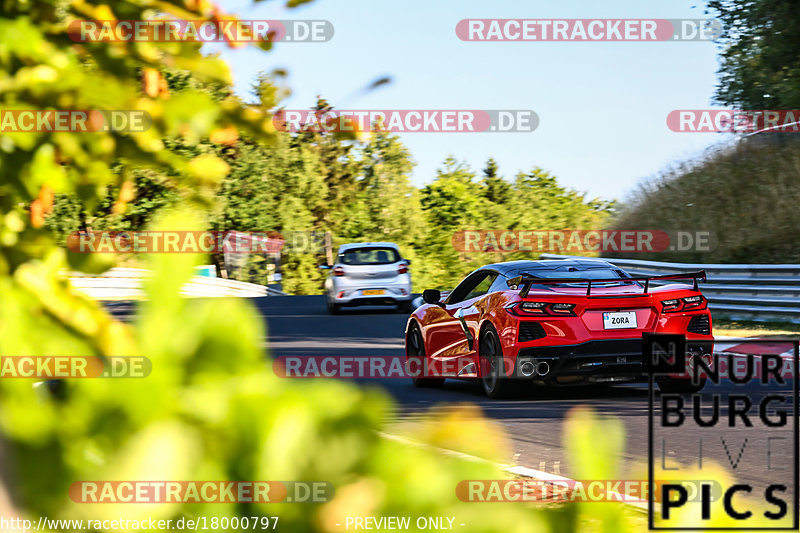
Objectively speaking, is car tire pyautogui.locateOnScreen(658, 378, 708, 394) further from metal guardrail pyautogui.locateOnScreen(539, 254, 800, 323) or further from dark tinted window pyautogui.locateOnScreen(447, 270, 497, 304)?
metal guardrail pyautogui.locateOnScreen(539, 254, 800, 323)

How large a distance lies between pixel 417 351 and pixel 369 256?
43.1 ft

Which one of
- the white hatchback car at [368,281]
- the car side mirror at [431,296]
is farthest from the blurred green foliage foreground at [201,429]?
the white hatchback car at [368,281]

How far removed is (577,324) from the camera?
1010 cm

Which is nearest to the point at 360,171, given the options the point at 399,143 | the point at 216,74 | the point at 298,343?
the point at 399,143

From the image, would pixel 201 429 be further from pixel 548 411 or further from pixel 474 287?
pixel 474 287

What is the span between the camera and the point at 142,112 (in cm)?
165

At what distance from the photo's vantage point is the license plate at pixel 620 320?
33.3 feet

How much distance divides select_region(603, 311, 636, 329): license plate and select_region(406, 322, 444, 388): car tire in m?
2.45

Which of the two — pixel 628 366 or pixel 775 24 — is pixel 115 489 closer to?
pixel 628 366

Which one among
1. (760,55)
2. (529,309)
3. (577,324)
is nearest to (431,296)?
(529,309)

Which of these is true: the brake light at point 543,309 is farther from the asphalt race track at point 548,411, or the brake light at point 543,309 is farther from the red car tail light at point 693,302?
the red car tail light at point 693,302

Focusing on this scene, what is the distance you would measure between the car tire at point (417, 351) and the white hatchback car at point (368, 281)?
11.9 meters

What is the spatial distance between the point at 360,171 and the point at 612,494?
2262 inches

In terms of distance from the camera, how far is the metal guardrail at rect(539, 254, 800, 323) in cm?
1961
